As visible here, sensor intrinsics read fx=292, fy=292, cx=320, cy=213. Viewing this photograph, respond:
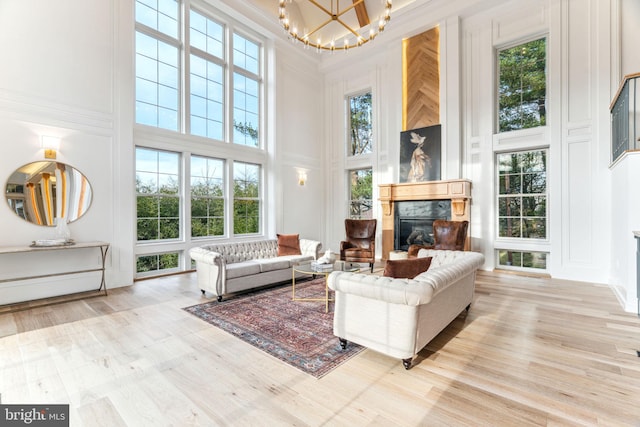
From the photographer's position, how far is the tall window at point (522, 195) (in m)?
5.48

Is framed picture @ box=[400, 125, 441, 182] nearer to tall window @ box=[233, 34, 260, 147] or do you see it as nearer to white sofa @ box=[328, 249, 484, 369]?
tall window @ box=[233, 34, 260, 147]

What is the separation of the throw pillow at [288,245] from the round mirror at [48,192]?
118 inches

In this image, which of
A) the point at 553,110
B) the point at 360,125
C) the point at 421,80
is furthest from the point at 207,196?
the point at 553,110

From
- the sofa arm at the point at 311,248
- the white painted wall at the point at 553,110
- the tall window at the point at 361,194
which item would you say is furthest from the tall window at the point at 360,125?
the sofa arm at the point at 311,248

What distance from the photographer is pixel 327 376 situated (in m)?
2.15

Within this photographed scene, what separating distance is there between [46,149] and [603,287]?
8.42 m

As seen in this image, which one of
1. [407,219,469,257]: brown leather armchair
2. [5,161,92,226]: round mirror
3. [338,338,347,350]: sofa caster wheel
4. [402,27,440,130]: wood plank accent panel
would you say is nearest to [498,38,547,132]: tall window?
[402,27,440,130]: wood plank accent panel

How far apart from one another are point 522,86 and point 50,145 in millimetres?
7981

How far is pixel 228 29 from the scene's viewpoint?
6.49m

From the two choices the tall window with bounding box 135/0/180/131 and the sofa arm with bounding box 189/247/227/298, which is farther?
the tall window with bounding box 135/0/180/131

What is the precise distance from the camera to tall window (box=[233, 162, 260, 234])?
265 inches

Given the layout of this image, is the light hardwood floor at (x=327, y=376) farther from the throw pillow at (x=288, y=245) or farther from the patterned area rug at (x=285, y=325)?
the throw pillow at (x=288, y=245)

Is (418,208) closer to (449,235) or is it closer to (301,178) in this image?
(449,235)

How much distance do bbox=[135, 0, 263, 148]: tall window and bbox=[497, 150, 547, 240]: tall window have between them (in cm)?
551
